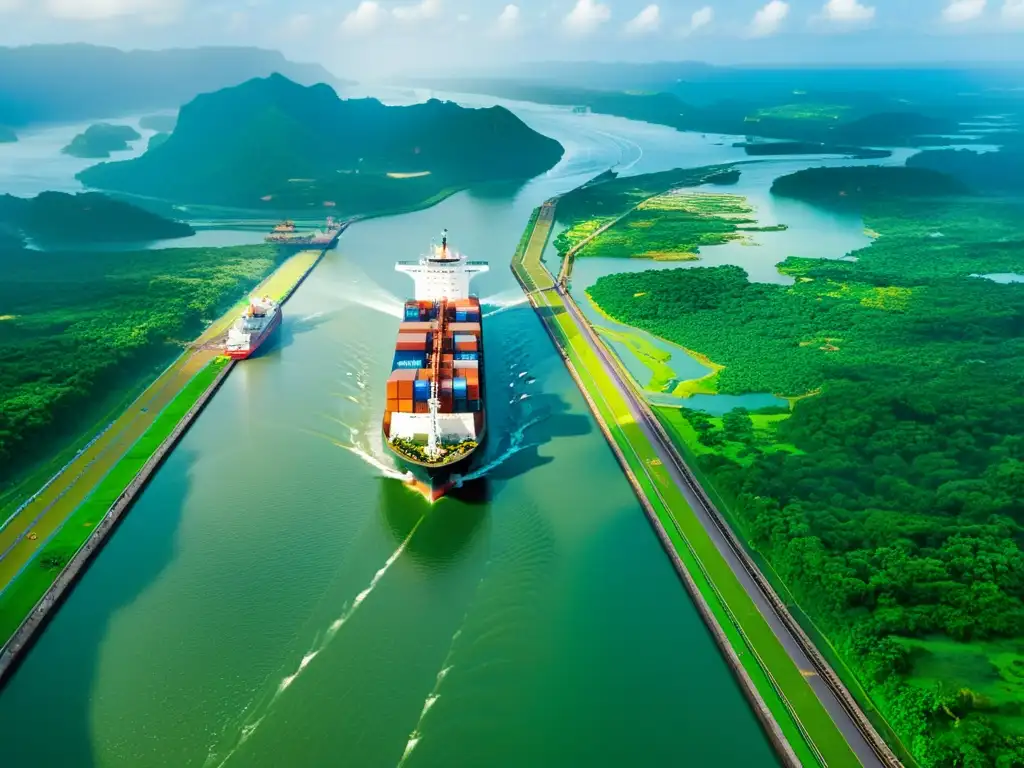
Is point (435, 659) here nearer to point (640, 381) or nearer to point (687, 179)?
point (640, 381)

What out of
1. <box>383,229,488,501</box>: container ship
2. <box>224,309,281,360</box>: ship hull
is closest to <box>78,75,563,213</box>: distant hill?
<box>224,309,281,360</box>: ship hull

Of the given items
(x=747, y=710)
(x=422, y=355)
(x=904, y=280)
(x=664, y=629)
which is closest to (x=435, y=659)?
(x=664, y=629)

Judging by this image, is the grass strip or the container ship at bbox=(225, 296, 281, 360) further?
the container ship at bbox=(225, 296, 281, 360)

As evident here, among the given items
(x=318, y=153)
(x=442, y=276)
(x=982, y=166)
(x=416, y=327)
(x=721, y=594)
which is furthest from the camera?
(x=318, y=153)

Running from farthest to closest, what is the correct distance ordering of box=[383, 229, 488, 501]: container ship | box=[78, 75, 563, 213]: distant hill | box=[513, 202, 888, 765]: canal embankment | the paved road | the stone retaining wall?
box=[78, 75, 563, 213]: distant hill, box=[383, 229, 488, 501]: container ship, the stone retaining wall, box=[513, 202, 888, 765]: canal embankment, the paved road

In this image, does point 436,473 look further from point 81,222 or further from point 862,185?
point 862,185

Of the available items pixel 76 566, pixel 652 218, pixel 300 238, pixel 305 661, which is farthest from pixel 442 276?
pixel 652 218

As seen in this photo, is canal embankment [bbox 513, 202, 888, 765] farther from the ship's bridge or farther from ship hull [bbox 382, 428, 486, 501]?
the ship's bridge
